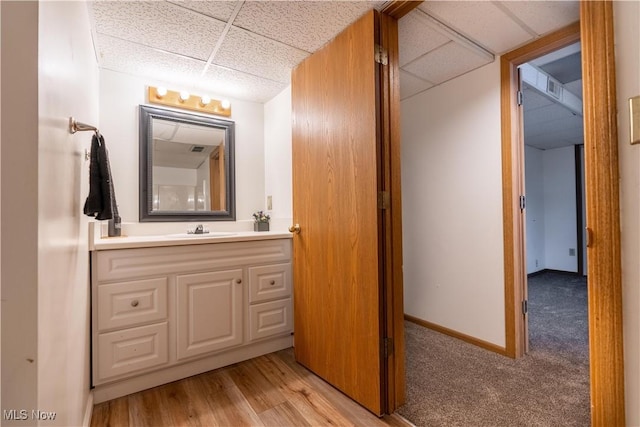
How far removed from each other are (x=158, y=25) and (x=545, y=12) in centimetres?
218

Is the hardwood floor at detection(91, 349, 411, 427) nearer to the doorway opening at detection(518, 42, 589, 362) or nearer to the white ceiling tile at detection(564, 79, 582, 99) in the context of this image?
the doorway opening at detection(518, 42, 589, 362)

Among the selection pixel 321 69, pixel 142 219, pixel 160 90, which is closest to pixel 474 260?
pixel 321 69

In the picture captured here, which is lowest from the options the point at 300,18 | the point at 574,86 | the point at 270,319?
the point at 270,319

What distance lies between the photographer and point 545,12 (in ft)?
5.27

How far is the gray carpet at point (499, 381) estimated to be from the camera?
1.42 meters

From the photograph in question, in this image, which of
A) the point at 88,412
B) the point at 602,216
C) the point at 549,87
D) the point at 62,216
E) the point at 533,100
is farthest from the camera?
the point at 533,100

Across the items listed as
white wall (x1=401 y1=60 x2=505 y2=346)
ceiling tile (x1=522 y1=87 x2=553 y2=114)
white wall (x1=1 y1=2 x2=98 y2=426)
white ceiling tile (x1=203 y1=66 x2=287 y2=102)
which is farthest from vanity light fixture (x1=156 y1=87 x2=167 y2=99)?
ceiling tile (x1=522 y1=87 x2=553 y2=114)

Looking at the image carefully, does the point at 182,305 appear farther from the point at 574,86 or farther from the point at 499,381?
the point at 574,86

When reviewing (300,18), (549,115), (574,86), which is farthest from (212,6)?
(549,115)

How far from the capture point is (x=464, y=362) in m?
1.94

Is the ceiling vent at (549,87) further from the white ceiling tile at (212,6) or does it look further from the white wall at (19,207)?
the white wall at (19,207)

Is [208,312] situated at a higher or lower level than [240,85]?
lower

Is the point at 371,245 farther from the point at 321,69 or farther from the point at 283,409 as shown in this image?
the point at 321,69

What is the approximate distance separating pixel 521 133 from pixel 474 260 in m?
0.99
